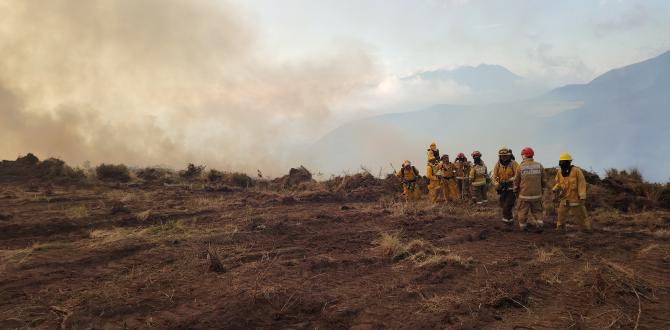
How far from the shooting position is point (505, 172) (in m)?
11.4

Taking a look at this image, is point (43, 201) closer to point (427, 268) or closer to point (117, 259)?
point (117, 259)

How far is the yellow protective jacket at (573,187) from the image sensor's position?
395 inches

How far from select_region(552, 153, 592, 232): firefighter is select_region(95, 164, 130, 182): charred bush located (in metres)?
22.1

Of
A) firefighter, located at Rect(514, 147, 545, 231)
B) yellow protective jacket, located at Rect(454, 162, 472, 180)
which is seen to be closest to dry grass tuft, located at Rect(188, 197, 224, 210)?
yellow protective jacket, located at Rect(454, 162, 472, 180)

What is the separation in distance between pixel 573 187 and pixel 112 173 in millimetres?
22918

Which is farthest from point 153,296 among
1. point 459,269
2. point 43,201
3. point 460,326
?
point 43,201

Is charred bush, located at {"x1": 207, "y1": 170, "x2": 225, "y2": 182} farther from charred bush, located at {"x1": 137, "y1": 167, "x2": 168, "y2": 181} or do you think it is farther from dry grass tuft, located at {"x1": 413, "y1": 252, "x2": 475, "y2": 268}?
dry grass tuft, located at {"x1": 413, "y1": 252, "x2": 475, "y2": 268}

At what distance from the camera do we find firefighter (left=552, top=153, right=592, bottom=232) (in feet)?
33.3

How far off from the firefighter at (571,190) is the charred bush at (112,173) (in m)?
22.1

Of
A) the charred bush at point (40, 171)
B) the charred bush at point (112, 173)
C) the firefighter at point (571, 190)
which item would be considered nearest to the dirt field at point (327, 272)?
the firefighter at point (571, 190)

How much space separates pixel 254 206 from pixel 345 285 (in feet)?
32.5

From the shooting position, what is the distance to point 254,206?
15992mm

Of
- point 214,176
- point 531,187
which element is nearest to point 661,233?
point 531,187

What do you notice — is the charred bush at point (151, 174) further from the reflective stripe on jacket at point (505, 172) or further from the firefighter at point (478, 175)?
the reflective stripe on jacket at point (505, 172)
